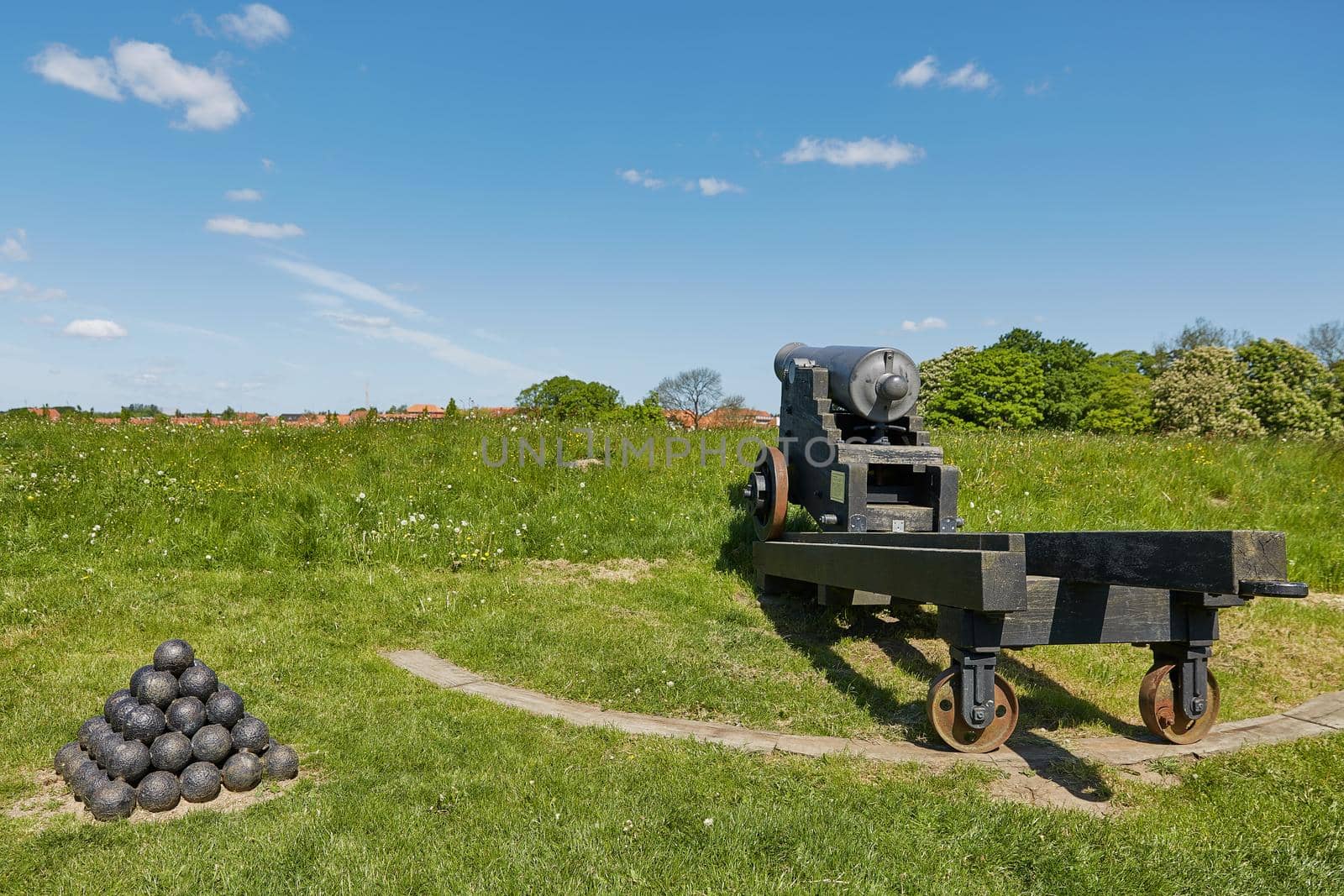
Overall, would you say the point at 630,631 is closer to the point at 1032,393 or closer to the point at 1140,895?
the point at 1140,895

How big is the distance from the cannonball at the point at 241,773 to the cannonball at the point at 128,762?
379 millimetres

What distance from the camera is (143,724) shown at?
4250 millimetres

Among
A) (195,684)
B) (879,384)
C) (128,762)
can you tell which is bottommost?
(128,762)

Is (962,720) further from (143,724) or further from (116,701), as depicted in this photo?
(116,701)

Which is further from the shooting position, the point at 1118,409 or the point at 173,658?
the point at 1118,409

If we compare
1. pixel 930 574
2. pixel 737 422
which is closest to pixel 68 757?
pixel 930 574

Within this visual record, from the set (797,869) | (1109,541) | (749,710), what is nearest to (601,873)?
(797,869)

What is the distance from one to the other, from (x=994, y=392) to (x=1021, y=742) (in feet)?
155

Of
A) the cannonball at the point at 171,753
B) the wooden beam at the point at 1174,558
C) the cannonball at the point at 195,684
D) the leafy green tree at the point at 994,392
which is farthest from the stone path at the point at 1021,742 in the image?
the leafy green tree at the point at 994,392

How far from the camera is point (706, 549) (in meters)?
10.1

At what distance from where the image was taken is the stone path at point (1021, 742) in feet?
13.8

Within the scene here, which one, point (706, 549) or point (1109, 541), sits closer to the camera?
point (1109, 541)

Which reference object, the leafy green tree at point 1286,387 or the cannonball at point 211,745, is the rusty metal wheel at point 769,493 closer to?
the cannonball at point 211,745

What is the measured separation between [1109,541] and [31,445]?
45.9 ft
